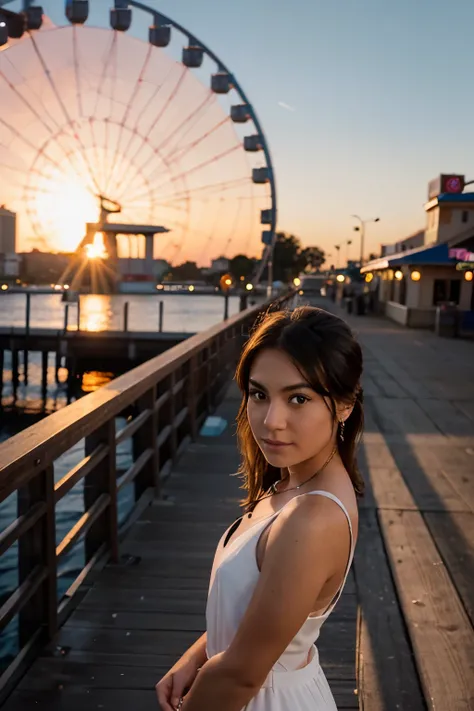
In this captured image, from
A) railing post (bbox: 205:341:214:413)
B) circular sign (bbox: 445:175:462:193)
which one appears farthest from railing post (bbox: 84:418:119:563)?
circular sign (bbox: 445:175:462:193)

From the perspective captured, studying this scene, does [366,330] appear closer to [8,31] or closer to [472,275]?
[472,275]

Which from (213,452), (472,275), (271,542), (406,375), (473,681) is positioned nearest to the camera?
(271,542)

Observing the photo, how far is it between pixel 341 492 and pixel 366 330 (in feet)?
73.3

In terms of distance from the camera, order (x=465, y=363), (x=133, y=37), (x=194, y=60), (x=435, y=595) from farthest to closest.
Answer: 1. (x=133, y=37)
2. (x=194, y=60)
3. (x=465, y=363)
4. (x=435, y=595)

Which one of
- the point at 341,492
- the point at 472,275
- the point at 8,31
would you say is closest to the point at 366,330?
the point at 472,275

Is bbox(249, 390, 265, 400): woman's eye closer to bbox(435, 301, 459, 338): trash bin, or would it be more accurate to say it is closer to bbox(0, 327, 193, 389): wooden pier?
bbox(435, 301, 459, 338): trash bin

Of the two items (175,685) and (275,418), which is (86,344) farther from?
(275,418)

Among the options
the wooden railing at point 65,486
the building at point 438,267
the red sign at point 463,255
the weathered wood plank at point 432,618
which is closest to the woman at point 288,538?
the wooden railing at point 65,486

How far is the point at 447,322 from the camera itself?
21.4 meters

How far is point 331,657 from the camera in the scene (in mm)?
2885

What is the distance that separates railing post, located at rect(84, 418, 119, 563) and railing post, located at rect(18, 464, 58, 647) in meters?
0.76

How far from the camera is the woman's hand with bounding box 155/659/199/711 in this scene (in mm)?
1351

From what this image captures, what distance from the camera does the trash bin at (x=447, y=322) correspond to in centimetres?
2110

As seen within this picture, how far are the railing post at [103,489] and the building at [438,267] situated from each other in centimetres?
1699
